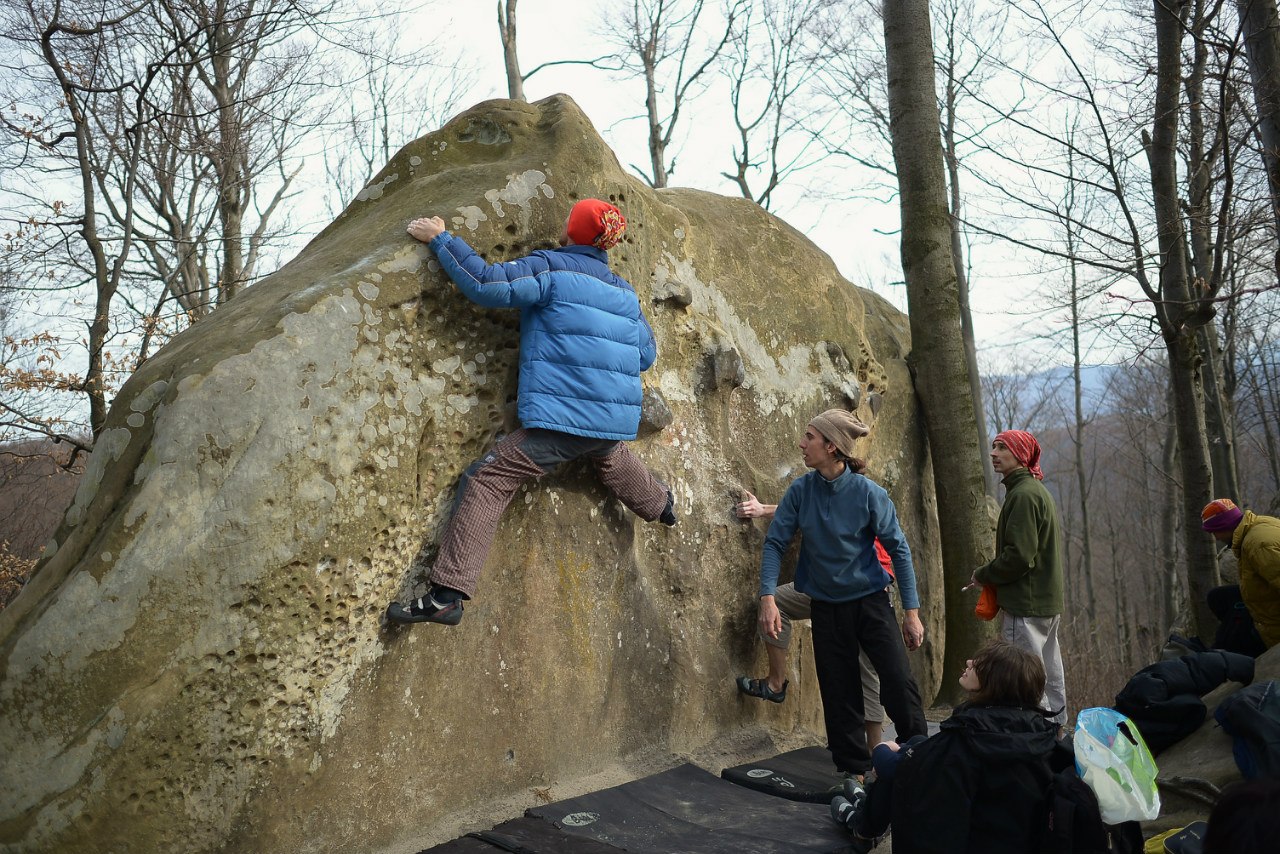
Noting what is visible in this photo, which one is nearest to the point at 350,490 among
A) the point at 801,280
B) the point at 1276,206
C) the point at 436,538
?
the point at 436,538

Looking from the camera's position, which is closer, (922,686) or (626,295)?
(626,295)

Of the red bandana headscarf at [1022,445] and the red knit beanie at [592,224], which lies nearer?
the red knit beanie at [592,224]

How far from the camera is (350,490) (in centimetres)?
392

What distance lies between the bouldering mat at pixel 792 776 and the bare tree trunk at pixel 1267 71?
15.2 ft

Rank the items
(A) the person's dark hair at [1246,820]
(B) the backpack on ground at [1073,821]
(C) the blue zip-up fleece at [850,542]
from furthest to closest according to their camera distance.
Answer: (C) the blue zip-up fleece at [850,542]
(B) the backpack on ground at [1073,821]
(A) the person's dark hair at [1246,820]

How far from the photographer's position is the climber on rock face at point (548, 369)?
414cm

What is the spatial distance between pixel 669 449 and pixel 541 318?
148 centimetres

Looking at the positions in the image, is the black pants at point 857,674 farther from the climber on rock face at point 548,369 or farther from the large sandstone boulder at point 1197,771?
the climber on rock face at point 548,369

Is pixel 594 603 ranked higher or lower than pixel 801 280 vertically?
lower

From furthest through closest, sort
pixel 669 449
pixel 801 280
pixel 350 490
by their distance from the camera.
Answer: pixel 801 280 < pixel 669 449 < pixel 350 490

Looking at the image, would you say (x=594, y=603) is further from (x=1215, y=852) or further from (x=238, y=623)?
(x=1215, y=852)

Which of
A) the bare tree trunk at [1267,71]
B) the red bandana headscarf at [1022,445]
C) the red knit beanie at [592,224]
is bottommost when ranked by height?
the red bandana headscarf at [1022,445]

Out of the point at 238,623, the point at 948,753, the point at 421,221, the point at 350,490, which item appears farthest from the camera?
the point at 421,221

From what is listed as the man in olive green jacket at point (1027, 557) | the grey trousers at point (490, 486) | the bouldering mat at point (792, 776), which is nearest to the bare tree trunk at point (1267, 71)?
the man in olive green jacket at point (1027, 557)
